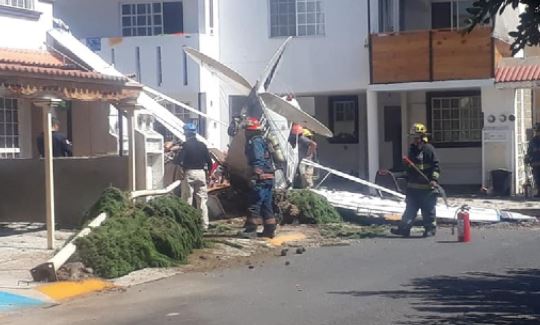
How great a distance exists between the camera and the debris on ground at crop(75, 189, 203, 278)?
13023 mm

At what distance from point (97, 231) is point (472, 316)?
17.7ft

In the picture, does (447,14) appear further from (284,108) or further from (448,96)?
(284,108)

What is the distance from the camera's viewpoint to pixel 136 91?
650 inches

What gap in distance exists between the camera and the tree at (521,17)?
777 centimetres

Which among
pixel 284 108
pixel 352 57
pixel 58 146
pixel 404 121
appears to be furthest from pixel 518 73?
pixel 58 146

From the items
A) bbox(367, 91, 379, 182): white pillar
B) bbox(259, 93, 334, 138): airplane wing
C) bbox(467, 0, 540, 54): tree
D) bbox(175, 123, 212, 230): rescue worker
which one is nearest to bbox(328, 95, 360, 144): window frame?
bbox(367, 91, 379, 182): white pillar

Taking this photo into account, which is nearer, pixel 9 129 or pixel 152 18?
pixel 9 129

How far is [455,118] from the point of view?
28312mm

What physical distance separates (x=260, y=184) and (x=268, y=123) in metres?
2.59

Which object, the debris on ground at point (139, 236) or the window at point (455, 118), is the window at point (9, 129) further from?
the window at point (455, 118)

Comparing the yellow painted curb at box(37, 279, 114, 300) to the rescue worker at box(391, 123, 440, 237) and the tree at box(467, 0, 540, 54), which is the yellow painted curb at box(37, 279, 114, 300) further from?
the rescue worker at box(391, 123, 440, 237)

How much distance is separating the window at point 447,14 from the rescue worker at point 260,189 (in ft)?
42.4

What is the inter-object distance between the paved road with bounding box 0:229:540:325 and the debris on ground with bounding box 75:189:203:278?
67cm

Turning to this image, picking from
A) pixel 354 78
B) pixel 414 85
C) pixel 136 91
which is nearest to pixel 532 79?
pixel 414 85
